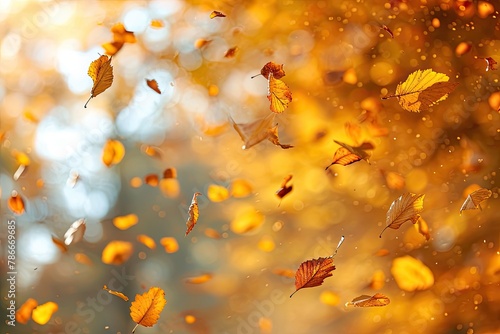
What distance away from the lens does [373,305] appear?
568 millimetres

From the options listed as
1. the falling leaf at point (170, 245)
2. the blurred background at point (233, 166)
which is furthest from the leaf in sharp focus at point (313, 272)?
the falling leaf at point (170, 245)

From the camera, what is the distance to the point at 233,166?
56 centimetres

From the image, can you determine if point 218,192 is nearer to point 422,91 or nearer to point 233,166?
point 233,166

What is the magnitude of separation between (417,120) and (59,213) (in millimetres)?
335

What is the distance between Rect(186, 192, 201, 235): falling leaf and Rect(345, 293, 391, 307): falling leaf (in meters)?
0.16

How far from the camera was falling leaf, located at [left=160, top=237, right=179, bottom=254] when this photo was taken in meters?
0.56

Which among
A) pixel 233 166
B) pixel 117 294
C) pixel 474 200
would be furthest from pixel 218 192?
pixel 474 200

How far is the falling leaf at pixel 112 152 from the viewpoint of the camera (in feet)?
1.85

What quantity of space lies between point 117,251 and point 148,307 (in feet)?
0.19

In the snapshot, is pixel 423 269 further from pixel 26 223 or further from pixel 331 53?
pixel 26 223

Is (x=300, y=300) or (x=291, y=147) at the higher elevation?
(x=291, y=147)

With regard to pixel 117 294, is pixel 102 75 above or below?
above

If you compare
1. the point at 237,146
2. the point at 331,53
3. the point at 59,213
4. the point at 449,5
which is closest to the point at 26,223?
the point at 59,213

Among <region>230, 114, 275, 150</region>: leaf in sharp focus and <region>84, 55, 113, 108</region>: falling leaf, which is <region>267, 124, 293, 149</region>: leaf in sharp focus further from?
<region>84, 55, 113, 108</region>: falling leaf
